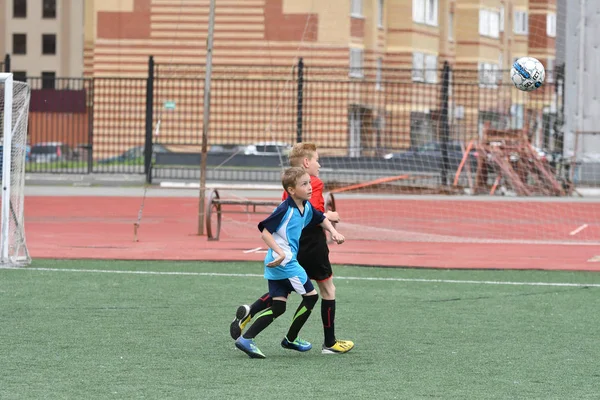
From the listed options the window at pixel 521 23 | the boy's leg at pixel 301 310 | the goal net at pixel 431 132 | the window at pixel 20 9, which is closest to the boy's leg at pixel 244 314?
the boy's leg at pixel 301 310

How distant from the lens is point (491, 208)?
23.6 metres

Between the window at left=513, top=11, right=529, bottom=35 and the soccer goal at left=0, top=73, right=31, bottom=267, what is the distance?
13.7 metres

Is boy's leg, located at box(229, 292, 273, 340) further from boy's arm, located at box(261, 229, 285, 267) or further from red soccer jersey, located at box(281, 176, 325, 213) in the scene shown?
red soccer jersey, located at box(281, 176, 325, 213)

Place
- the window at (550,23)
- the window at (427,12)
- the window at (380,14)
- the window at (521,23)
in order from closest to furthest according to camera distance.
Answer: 1. the window at (550,23)
2. the window at (521,23)
3. the window at (380,14)
4. the window at (427,12)

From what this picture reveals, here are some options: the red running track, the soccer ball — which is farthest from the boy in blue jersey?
the red running track

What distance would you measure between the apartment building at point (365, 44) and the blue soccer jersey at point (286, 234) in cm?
1406

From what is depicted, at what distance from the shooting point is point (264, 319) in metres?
7.76

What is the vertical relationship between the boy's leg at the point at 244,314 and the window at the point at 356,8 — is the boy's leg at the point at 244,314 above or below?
below

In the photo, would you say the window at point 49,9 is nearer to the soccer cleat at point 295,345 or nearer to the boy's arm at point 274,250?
the soccer cleat at point 295,345

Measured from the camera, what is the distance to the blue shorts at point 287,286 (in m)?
7.79

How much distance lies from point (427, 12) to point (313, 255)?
82.7ft

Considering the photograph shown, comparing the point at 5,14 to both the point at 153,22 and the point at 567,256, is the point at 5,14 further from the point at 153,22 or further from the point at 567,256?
the point at 567,256

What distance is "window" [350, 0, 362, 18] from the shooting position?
97.8 ft


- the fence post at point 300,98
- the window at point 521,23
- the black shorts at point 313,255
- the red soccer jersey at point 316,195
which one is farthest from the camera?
the fence post at point 300,98
